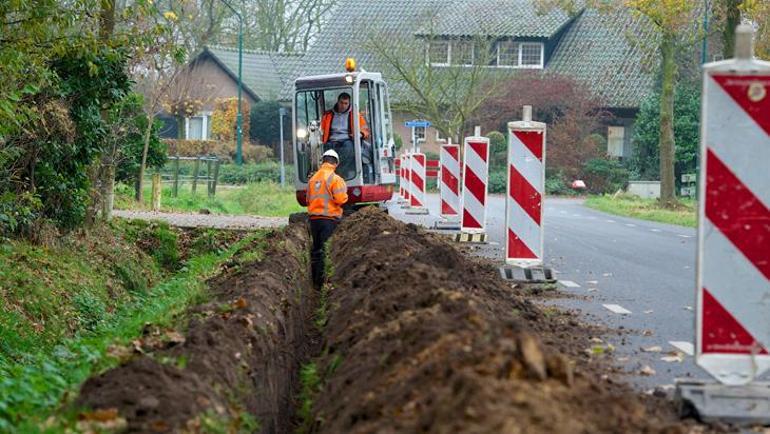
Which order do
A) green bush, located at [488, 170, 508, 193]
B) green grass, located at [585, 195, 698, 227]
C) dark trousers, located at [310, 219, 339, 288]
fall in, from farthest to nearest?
green bush, located at [488, 170, 508, 193] < green grass, located at [585, 195, 698, 227] < dark trousers, located at [310, 219, 339, 288]

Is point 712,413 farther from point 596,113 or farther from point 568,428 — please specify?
point 596,113

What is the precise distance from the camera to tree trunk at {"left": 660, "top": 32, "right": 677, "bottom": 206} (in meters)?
39.8

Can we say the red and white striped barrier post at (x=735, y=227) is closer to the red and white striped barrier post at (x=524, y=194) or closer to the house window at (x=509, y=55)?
the red and white striped barrier post at (x=524, y=194)

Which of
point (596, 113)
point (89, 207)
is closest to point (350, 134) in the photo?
point (89, 207)

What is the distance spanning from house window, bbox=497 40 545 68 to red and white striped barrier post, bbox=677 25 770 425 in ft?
179

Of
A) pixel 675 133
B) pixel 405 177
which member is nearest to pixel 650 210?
pixel 405 177

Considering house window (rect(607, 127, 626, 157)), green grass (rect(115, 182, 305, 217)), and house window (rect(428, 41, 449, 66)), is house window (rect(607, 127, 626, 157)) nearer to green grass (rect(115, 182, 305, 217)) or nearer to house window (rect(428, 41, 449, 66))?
house window (rect(428, 41, 449, 66))

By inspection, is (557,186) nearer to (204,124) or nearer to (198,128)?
(204,124)

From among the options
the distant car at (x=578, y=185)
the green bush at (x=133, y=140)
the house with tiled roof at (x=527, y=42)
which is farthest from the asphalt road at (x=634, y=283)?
the house with tiled roof at (x=527, y=42)

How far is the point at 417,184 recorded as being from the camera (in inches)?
1313

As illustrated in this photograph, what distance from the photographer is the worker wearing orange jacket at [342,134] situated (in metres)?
24.5

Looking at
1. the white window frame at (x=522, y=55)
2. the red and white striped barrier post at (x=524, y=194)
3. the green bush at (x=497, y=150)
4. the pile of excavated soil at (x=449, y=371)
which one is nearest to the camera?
the pile of excavated soil at (x=449, y=371)

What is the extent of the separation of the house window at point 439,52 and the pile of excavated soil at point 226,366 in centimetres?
4472

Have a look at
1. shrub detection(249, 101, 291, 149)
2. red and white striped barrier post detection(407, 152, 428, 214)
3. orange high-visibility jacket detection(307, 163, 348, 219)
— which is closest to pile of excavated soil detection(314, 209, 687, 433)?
orange high-visibility jacket detection(307, 163, 348, 219)
